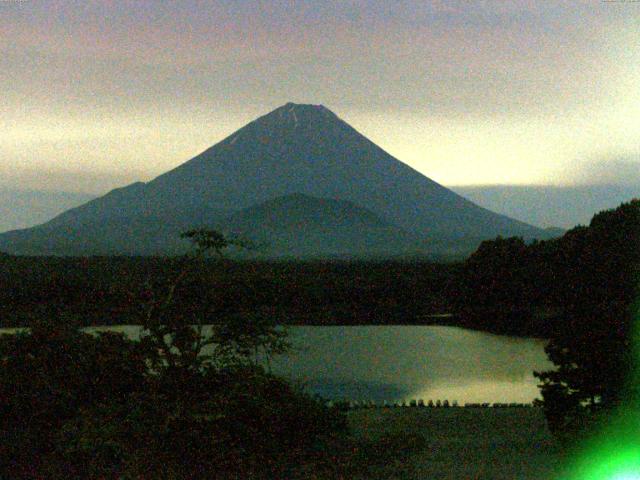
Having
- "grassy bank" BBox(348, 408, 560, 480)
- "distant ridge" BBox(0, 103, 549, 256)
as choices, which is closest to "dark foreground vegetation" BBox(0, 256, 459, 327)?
"grassy bank" BBox(348, 408, 560, 480)

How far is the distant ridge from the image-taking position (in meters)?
174

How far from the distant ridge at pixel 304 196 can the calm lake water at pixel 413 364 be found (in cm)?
13514

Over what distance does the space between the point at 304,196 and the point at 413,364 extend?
165266 millimetres

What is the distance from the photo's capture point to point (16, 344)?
12156mm

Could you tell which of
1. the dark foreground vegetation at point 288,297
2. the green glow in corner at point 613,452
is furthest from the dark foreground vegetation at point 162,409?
the dark foreground vegetation at point 288,297

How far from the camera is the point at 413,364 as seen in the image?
998 inches

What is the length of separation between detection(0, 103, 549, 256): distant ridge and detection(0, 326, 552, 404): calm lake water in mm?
135145

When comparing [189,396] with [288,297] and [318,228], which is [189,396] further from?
[318,228]

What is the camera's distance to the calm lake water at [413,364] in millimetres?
20531

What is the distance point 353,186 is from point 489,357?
16701 cm

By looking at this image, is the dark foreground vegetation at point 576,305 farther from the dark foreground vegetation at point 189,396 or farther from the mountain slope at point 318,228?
the mountain slope at point 318,228

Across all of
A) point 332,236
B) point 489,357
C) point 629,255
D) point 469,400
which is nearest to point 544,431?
point 469,400

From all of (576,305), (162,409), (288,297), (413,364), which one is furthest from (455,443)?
(288,297)

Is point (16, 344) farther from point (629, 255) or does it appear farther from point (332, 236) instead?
point (332, 236)
